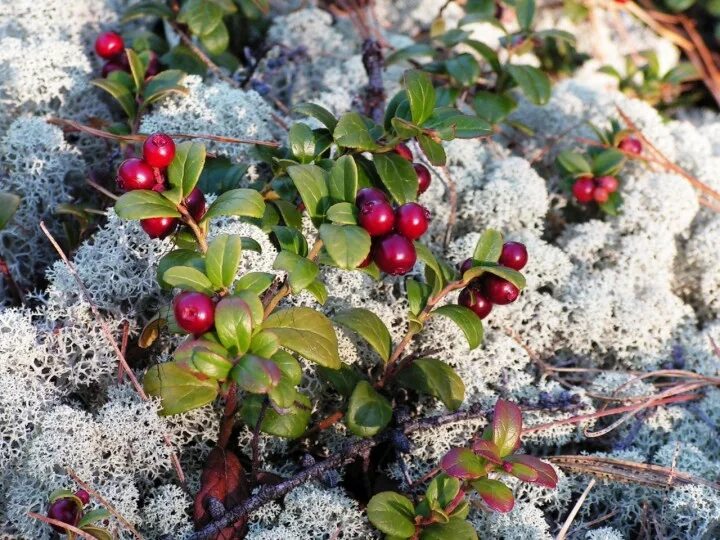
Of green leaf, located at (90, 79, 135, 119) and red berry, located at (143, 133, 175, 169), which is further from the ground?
red berry, located at (143, 133, 175, 169)

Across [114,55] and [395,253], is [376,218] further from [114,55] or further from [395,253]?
[114,55]

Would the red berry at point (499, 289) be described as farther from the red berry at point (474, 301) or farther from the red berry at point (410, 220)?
the red berry at point (410, 220)

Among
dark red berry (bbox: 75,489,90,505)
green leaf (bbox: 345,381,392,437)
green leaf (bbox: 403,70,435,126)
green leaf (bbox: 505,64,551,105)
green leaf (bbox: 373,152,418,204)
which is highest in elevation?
green leaf (bbox: 403,70,435,126)

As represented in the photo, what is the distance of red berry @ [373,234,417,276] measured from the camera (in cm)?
185

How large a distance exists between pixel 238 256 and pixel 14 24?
6.98 ft

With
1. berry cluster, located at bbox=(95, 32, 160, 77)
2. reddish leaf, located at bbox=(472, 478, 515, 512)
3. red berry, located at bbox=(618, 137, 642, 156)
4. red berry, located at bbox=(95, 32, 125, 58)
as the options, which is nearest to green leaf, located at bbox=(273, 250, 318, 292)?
reddish leaf, located at bbox=(472, 478, 515, 512)

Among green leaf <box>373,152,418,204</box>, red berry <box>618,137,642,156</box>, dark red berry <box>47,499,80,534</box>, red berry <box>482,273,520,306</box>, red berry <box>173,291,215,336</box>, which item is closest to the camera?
red berry <box>173,291,215,336</box>

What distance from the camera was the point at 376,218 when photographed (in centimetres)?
186

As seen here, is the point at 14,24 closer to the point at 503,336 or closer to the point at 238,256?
the point at 238,256

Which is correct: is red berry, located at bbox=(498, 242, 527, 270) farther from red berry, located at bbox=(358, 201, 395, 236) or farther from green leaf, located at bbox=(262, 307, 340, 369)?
green leaf, located at bbox=(262, 307, 340, 369)

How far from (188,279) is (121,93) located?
127 centimetres

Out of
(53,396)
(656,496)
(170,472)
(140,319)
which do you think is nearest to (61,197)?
(140,319)

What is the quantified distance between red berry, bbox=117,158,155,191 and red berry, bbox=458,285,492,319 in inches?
35.6

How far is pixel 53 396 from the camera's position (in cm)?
218
